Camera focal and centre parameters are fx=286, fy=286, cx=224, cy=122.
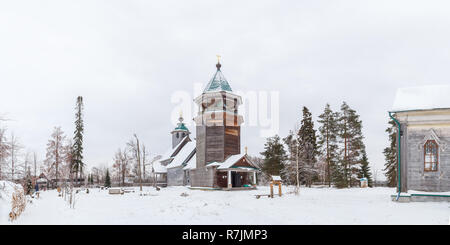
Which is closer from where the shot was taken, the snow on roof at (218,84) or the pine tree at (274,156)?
the snow on roof at (218,84)

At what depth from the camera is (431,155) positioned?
51.1ft

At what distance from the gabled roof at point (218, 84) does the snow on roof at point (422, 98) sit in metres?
19.4

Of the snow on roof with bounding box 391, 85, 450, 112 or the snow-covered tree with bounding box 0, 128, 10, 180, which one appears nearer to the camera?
the snow-covered tree with bounding box 0, 128, 10, 180

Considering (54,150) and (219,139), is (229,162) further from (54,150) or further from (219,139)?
(54,150)

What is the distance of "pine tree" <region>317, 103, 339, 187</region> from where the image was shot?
1478 inches

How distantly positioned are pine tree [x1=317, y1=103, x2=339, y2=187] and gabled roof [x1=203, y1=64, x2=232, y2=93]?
1434 cm

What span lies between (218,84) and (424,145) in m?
22.3

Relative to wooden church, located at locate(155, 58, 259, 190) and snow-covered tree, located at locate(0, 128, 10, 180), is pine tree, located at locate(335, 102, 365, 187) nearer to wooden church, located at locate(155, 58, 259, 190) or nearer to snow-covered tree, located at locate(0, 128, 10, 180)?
wooden church, located at locate(155, 58, 259, 190)

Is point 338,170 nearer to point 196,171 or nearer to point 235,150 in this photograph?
point 235,150

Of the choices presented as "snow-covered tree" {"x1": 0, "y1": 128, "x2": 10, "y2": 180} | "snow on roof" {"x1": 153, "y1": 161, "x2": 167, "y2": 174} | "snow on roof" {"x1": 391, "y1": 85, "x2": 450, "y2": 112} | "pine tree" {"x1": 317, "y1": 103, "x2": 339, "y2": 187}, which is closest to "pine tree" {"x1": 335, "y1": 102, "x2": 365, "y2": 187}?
"pine tree" {"x1": 317, "y1": 103, "x2": 339, "y2": 187}

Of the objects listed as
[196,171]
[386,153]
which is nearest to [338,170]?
[386,153]

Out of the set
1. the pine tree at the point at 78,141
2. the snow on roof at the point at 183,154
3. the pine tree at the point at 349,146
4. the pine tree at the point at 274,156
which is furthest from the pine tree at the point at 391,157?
the pine tree at the point at 78,141

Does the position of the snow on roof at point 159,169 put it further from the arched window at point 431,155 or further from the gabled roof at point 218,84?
the arched window at point 431,155

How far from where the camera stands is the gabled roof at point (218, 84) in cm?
3353
